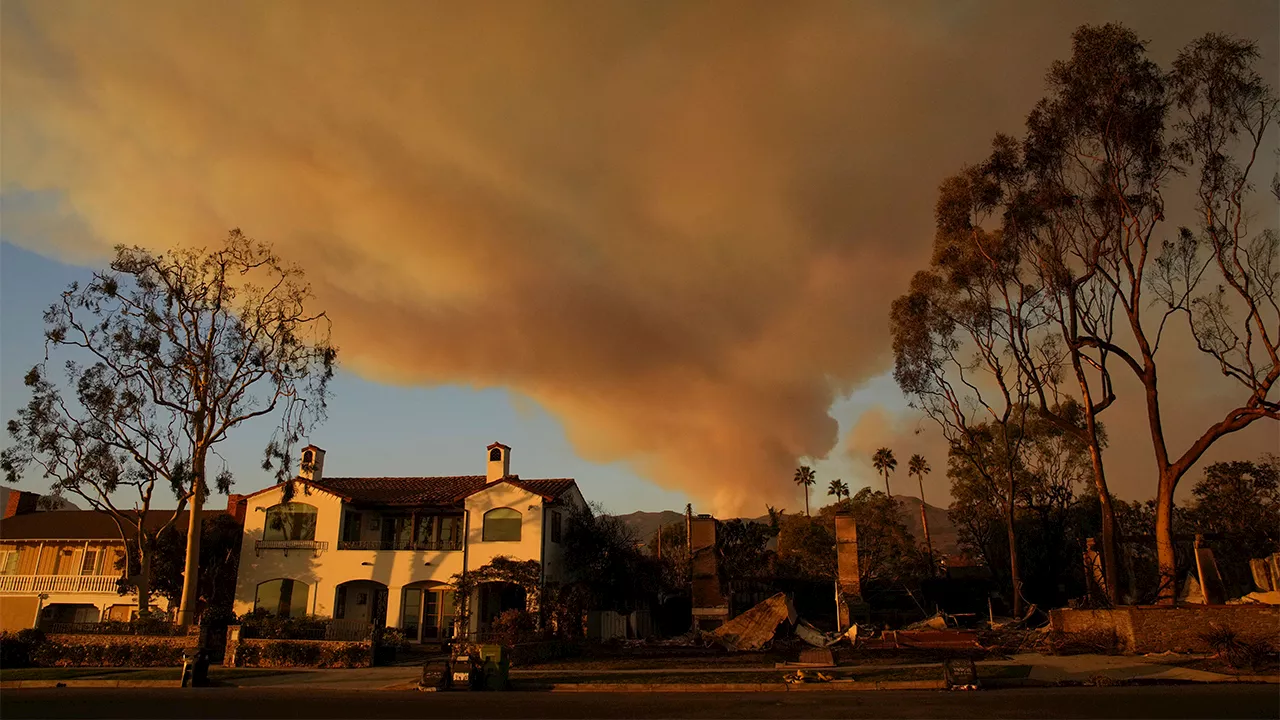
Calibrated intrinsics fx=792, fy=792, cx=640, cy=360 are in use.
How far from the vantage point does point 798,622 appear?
31938 millimetres

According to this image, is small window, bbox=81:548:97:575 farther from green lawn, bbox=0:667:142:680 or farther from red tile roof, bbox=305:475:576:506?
green lawn, bbox=0:667:142:680

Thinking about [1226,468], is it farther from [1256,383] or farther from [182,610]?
[182,610]

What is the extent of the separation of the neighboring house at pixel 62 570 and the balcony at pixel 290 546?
11.9ft

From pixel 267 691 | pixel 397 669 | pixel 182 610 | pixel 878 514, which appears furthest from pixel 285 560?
pixel 878 514

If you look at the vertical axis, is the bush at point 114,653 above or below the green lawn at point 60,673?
above

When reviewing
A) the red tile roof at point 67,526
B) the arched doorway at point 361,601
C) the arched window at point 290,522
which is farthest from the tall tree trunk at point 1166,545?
the red tile roof at point 67,526

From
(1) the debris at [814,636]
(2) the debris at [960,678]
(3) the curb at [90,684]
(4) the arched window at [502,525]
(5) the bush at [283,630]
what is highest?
(4) the arched window at [502,525]

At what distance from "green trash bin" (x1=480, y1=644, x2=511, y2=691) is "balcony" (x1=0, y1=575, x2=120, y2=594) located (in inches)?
1184

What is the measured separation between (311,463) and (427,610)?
9.72 m

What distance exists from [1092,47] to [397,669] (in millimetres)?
31118

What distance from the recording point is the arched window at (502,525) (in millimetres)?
35938

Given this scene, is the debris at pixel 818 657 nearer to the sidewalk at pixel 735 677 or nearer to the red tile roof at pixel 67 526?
the sidewalk at pixel 735 677

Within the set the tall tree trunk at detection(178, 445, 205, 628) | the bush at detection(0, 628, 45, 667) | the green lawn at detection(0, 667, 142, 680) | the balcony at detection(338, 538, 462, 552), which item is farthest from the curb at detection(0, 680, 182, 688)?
the balcony at detection(338, 538, 462, 552)

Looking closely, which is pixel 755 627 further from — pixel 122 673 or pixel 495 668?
pixel 122 673
